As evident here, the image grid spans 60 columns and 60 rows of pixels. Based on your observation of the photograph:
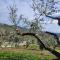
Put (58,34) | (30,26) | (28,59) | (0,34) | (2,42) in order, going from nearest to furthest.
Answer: (58,34) → (28,59) → (30,26) → (0,34) → (2,42)

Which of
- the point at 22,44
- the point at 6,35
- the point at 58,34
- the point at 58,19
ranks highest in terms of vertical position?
the point at 58,19

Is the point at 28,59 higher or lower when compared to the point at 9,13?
lower

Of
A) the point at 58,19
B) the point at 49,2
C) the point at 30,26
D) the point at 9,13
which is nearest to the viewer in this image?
the point at 58,19

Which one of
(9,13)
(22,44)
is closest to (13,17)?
(9,13)

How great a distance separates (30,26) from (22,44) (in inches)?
576

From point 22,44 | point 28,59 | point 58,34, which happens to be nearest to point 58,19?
point 58,34

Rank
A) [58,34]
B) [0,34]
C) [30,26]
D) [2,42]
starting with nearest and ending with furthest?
[58,34] < [30,26] < [0,34] < [2,42]

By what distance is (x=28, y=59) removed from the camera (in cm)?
1489

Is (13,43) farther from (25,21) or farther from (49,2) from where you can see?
(49,2)

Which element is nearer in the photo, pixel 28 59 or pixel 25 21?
pixel 28 59

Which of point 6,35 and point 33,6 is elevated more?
point 33,6

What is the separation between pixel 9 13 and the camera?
73.9 ft

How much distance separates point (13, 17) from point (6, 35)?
5717mm

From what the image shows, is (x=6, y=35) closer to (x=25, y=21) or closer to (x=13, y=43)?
(x=13, y=43)
